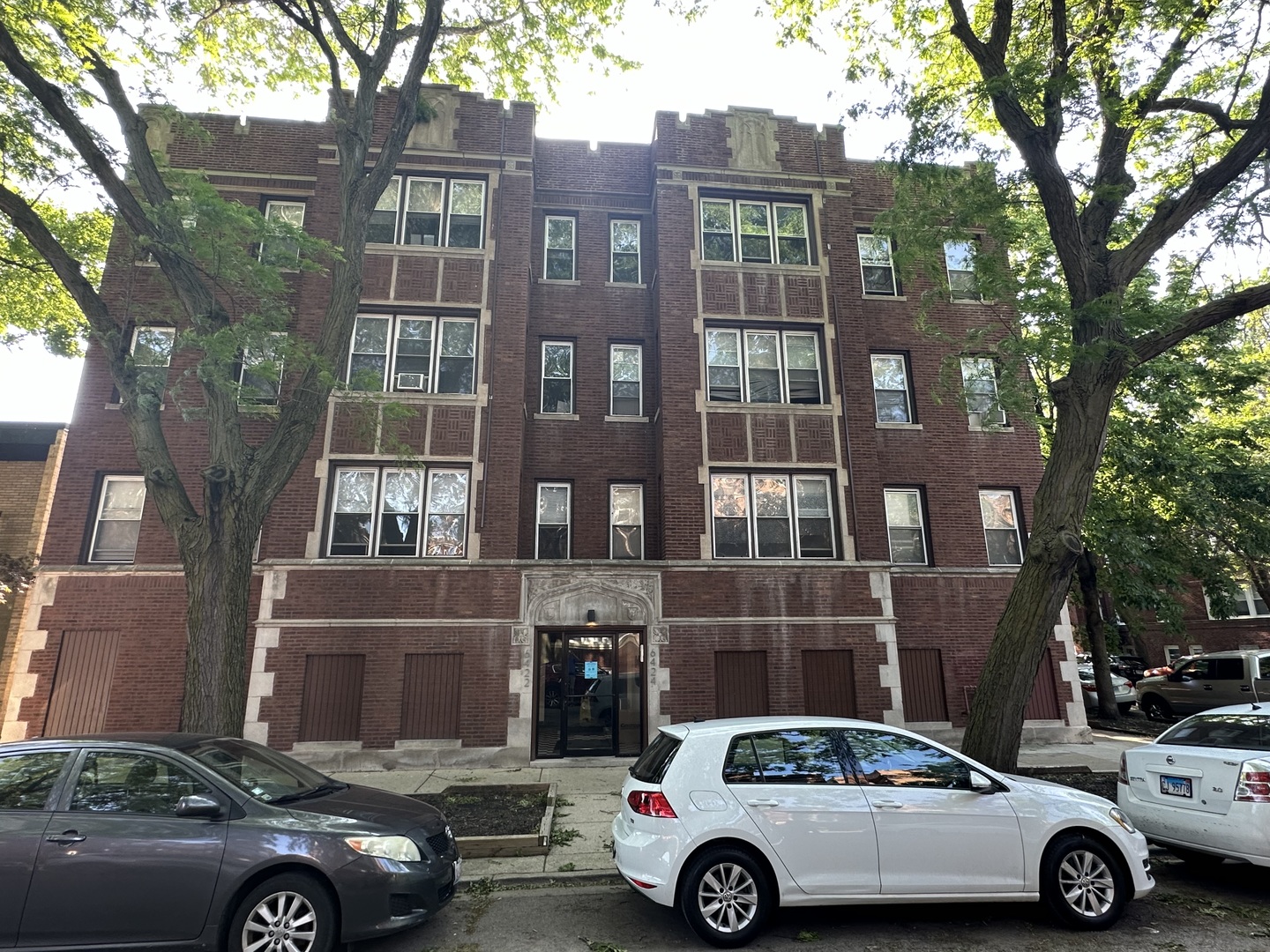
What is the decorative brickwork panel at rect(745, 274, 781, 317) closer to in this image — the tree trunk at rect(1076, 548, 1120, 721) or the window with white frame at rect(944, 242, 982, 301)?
the window with white frame at rect(944, 242, 982, 301)

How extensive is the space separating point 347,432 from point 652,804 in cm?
1032

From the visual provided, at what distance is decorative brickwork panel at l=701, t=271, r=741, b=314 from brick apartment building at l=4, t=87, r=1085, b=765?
60 mm

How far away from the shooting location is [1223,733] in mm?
6402

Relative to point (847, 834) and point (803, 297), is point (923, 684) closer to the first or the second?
point (803, 297)

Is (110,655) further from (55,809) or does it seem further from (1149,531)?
(1149,531)

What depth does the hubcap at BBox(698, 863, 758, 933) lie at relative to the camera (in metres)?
5.04

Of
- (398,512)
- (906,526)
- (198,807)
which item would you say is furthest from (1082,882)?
(398,512)

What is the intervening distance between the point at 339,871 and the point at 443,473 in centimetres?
914

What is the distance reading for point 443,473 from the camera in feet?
43.3

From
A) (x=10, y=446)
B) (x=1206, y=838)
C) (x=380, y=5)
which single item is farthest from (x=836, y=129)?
(x=10, y=446)

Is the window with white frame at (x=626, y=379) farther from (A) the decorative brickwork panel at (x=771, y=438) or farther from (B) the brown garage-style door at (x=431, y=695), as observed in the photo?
(B) the brown garage-style door at (x=431, y=695)

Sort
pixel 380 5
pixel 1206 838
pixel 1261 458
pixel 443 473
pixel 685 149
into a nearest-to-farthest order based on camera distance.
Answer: pixel 1206 838
pixel 380 5
pixel 443 473
pixel 685 149
pixel 1261 458

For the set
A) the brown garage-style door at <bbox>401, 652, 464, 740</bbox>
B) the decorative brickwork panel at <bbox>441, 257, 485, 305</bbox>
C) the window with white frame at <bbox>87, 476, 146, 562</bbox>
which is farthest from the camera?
the decorative brickwork panel at <bbox>441, 257, 485, 305</bbox>

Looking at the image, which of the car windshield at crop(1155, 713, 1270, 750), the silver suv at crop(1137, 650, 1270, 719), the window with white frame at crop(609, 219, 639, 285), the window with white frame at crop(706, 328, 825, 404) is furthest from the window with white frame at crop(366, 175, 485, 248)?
the silver suv at crop(1137, 650, 1270, 719)
